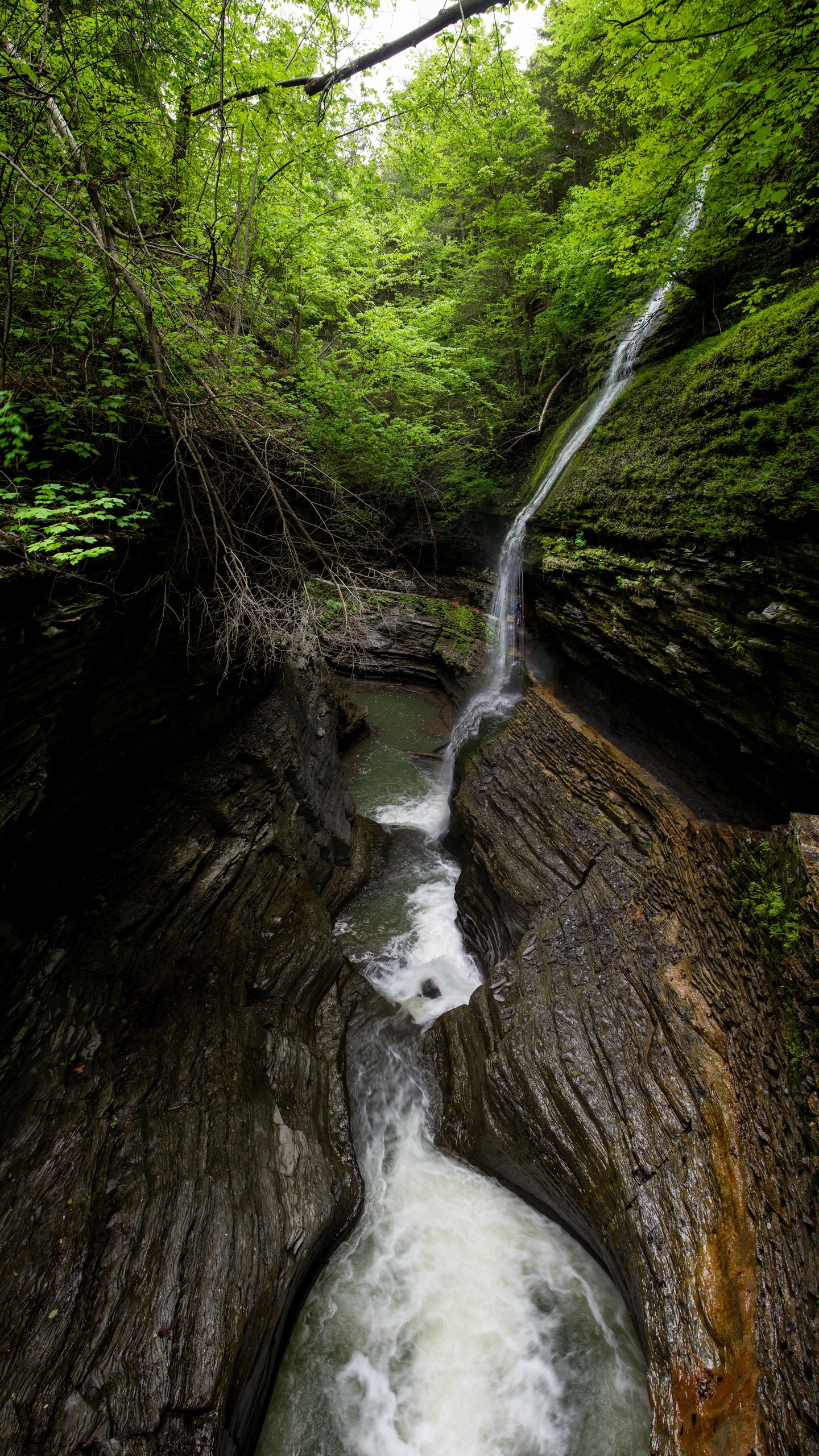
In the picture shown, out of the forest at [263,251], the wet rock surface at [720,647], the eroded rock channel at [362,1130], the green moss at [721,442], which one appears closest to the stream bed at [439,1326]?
the eroded rock channel at [362,1130]

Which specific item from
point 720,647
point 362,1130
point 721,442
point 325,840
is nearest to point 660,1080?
point 362,1130

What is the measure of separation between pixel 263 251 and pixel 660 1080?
9.73 metres

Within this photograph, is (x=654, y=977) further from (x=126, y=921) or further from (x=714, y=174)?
(x=714, y=174)

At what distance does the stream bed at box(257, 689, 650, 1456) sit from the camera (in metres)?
3.49

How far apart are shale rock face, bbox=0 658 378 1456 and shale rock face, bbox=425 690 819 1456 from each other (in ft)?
6.09

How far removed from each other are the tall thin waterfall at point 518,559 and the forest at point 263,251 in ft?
3.60

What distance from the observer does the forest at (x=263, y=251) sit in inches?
139

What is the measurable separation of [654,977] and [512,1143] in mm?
2097

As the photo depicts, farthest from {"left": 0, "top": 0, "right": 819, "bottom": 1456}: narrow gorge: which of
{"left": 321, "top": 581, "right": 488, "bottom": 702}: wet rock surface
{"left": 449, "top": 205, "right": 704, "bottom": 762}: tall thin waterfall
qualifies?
{"left": 321, "top": 581, "right": 488, "bottom": 702}: wet rock surface

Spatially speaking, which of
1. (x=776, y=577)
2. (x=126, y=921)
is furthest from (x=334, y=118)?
(x=126, y=921)

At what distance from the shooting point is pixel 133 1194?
3330mm

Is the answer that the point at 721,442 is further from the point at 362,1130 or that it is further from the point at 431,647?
the point at 431,647

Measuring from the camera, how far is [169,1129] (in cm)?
375

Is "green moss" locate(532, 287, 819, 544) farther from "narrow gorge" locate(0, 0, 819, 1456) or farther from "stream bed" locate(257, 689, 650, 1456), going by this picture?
"stream bed" locate(257, 689, 650, 1456)
